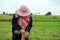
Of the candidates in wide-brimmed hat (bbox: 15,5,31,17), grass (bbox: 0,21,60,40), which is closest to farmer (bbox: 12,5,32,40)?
wide-brimmed hat (bbox: 15,5,31,17)

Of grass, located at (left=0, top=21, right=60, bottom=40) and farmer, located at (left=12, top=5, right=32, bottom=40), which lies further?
→ grass, located at (left=0, top=21, right=60, bottom=40)

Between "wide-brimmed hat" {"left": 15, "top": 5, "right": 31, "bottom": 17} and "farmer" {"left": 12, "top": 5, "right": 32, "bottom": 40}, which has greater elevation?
"wide-brimmed hat" {"left": 15, "top": 5, "right": 31, "bottom": 17}

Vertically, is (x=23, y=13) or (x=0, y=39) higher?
(x=23, y=13)

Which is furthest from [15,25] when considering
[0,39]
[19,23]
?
[0,39]

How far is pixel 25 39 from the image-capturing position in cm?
645

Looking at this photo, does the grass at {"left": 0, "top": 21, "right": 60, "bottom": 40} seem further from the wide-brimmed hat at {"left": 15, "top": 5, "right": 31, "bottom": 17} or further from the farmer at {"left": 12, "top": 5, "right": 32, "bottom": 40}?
the wide-brimmed hat at {"left": 15, "top": 5, "right": 31, "bottom": 17}

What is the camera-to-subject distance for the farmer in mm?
6302

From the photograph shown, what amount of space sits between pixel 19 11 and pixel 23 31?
0.49m

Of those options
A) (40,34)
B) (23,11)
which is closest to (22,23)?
(23,11)

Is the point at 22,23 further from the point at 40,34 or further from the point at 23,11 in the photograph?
the point at 40,34

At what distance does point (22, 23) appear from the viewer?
6367 millimetres

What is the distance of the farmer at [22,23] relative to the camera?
A: 6.30 metres

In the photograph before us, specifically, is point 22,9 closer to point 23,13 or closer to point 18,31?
point 23,13

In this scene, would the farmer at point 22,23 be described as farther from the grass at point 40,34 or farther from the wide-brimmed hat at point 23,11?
the grass at point 40,34
